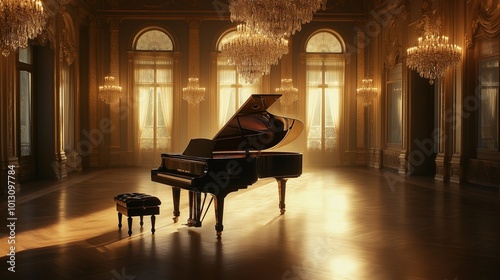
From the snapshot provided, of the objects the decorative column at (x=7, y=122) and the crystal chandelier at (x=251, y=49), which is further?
the crystal chandelier at (x=251, y=49)

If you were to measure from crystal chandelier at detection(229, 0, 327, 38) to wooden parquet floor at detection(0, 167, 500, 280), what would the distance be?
261 centimetres

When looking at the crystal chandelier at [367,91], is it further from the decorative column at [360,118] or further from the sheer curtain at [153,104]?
the sheer curtain at [153,104]

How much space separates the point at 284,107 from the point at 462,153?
5.81 meters

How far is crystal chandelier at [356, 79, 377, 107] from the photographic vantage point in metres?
14.0

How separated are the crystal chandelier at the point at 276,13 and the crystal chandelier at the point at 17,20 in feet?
9.77

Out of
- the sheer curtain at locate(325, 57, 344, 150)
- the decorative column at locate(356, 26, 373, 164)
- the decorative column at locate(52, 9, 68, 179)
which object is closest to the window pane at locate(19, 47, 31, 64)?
the decorative column at locate(52, 9, 68, 179)

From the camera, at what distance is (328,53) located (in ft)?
48.4

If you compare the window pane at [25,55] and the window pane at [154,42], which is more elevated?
the window pane at [154,42]

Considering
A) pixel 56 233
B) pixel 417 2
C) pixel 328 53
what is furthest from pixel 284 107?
pixel 56 233

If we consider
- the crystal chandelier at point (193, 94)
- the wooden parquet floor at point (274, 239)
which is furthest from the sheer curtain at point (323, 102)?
the wooden parquet floor at point (274, 239)

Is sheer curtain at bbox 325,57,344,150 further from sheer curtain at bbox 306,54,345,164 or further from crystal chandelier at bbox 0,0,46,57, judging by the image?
crystal chandelier at bbox 0,0,46,57

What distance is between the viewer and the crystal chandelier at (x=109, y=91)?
13.6 m

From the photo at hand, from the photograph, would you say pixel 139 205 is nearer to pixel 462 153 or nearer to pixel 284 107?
pixel 462 153

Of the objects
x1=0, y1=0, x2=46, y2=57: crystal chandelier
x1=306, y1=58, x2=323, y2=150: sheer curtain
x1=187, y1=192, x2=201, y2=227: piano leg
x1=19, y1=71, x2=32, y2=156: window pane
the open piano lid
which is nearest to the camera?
x1=187, y1=192, x2=201, y2=227: piano leg
